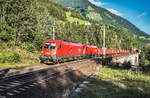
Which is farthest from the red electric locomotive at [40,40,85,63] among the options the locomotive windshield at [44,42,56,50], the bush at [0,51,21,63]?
the bush at [0,51,21,63]

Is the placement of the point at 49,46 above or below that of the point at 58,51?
above

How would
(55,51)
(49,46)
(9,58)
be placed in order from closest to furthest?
(9,58) < (55,51) < (49,46)

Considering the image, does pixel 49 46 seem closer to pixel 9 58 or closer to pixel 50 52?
pixel 50 52

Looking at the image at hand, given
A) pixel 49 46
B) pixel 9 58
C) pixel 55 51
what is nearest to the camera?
pixel 9 58

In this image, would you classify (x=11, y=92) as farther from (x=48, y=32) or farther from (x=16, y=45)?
(x=48, y=32)

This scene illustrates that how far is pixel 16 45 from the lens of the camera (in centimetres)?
3609

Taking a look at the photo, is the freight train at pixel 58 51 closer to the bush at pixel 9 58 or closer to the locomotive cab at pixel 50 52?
the locomotive cab at pixel 50 52

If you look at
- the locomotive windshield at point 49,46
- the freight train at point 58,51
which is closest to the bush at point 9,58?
the freight train at point 58,51

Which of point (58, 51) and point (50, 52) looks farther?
point (58, 51)

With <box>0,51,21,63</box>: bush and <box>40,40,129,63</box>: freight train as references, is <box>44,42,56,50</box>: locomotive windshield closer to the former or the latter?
<box>40,40,129,63</box>: freight train

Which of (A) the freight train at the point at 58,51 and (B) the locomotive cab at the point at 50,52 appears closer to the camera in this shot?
(B) the locomotive cab at the point at 50,52

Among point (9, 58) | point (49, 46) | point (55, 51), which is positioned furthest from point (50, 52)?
point (9, 58)

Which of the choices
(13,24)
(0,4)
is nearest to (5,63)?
(13,24)

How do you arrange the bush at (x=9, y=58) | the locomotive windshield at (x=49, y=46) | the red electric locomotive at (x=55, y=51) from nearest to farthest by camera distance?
1. the bush at (x=9, y=58)
2. the red electric locomotive at (x=55, y=51)
3. the locomotive windshield at (x=49, y=46)
